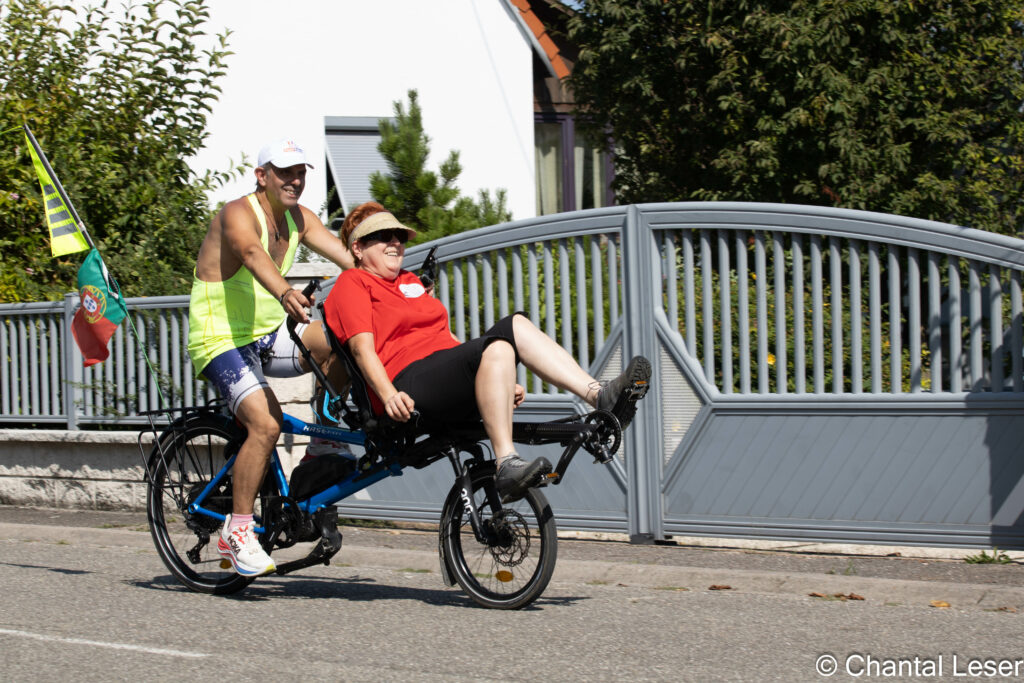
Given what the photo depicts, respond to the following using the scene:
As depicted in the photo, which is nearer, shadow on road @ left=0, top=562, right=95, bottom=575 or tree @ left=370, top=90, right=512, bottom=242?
shadow on road @ left=0, top=562, right=95, bottom=575

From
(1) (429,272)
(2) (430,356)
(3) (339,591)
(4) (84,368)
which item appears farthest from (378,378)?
(4) (84,368)

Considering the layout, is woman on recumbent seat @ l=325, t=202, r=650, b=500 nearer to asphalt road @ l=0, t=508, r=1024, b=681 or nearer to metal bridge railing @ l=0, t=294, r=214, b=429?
asphalt road @ l=0, t=508, r=1024, b=681

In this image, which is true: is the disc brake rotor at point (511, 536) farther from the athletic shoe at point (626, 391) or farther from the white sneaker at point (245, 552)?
the white sneaker at point (245, 552)

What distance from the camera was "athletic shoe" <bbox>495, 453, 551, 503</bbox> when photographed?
15.8 feet

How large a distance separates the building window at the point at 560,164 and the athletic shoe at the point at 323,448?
37.6ft

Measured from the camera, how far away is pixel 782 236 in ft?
22.4

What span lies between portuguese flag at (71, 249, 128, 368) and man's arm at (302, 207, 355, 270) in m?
1.42

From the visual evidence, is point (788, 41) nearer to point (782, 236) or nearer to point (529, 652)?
point (782, 236)

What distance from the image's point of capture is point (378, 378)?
16.8 feet

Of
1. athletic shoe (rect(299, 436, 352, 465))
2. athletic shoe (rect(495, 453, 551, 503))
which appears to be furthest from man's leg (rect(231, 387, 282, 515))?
athletic shoe (rect(495, 453, 551, 503))

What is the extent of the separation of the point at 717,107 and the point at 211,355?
21.2 feet

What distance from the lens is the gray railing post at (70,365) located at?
8938 mm

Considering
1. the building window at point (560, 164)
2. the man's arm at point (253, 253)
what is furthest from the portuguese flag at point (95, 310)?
the building window at point (560, 164)

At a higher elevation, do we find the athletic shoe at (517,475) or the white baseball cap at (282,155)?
the white baseball cap at (282,155)
